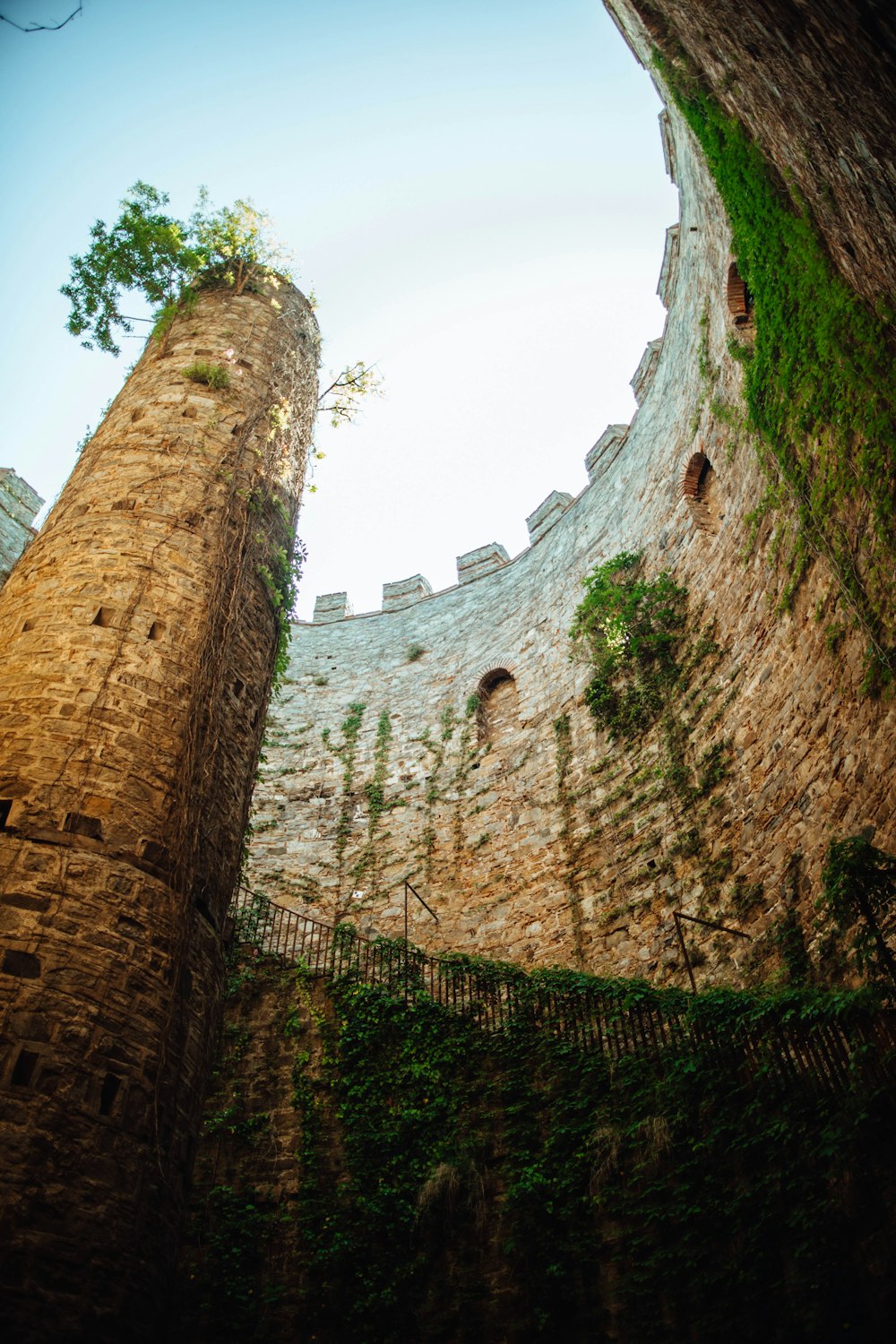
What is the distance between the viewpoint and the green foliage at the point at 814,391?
5.84 metres

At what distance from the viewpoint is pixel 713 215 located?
1052 centimetres

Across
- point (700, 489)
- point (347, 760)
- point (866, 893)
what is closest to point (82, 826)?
point (866, 893)

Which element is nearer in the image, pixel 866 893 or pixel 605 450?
pixel 866 893

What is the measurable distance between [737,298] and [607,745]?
17.7 feet

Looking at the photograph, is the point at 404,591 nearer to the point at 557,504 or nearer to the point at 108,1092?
the point at 557,504

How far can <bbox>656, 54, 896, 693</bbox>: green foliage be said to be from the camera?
584 centimetres

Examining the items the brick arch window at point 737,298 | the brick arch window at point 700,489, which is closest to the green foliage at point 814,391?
the brick arch window at point 737,298

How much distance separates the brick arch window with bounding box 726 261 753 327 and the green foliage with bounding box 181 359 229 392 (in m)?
5.75

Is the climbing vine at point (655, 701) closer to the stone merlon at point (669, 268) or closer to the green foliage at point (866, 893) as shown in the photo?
the green foliage at point (866, 893)

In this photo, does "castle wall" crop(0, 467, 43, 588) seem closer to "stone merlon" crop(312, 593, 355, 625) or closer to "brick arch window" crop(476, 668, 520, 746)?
"stone merlon" crop(312, 593, 355, 625)

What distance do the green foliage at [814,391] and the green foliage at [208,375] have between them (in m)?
5.35

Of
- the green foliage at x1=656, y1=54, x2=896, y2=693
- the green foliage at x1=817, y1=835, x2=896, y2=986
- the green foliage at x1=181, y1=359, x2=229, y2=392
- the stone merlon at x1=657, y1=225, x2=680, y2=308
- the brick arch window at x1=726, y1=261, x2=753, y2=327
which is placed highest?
the stone merlon at x1=657, y1=225, x2=680, y2=308

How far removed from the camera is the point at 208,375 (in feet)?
29.4

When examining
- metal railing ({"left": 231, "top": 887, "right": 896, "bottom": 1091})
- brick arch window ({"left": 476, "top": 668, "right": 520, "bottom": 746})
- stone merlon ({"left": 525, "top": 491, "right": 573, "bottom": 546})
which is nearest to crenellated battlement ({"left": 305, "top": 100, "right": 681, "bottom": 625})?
stone merlon ({"left": 525, "top": 491, "right": 573, "bottom": 546})
